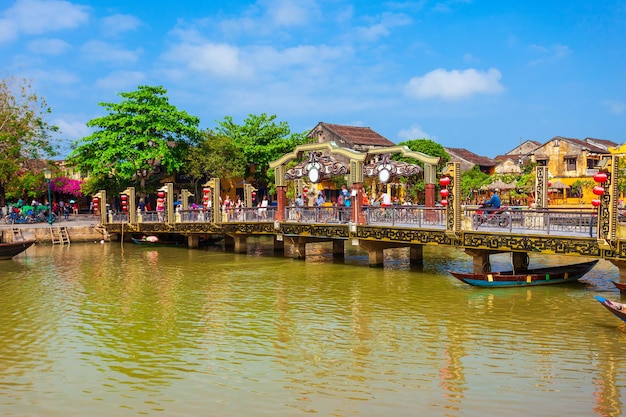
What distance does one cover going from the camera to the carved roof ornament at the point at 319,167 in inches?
975

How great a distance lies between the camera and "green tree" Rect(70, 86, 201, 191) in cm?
4094

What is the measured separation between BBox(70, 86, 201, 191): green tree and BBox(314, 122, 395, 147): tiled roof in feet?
53.5

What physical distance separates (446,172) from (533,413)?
12.3 metres

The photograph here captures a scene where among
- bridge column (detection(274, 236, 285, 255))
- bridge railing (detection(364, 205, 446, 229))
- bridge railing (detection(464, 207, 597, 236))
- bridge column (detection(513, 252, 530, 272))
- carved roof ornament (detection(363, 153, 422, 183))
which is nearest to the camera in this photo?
bridge railing (detection(464, 207, 597, 236))

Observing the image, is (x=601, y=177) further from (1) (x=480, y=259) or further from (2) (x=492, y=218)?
(1) (x=480, y=259)

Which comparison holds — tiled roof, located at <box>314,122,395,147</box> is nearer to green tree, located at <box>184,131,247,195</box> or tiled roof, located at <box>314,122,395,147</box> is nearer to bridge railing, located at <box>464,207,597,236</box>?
green tree, located at <box>184,131,247,195</box>

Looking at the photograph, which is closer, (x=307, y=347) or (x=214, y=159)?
(x=307, y=347)

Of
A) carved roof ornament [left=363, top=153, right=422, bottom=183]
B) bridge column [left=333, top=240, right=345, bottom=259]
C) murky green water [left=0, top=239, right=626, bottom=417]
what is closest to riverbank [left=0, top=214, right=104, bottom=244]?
murky green water [left=0, top=239, right=626, bottom=417]

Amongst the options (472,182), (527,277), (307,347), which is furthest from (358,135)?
(307,347)

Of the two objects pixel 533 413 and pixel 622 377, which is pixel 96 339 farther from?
pixel 622 377

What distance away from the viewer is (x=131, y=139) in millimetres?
41125

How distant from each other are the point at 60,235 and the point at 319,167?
19.9 metres

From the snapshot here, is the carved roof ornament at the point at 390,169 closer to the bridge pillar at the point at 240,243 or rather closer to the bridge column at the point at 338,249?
the bridge column at the point at 338,249

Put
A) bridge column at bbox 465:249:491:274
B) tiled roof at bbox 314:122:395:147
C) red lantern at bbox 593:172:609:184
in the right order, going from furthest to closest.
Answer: tiled roof at bbox 314:122:395:147, bridge column at bbox 465:249:491:274, red lantern at bbox 593:172:609:184
